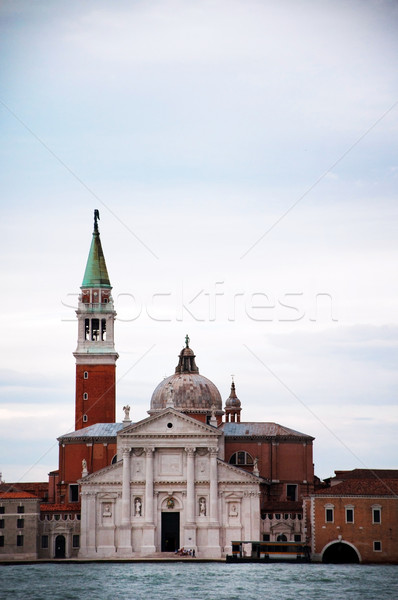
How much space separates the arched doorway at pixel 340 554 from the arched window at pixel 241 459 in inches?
558

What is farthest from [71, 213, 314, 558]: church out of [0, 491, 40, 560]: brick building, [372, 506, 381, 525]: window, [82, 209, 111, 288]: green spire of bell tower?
[82, 209, 111, 288]: green spire of bell tower

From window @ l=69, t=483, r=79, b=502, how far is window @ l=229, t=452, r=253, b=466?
10.6m

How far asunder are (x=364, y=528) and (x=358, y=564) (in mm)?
2129

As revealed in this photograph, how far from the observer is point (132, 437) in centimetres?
10550

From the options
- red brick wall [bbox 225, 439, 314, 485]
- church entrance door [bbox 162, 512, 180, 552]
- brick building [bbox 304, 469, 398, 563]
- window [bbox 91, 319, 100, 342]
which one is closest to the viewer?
brick building [bbox 304, 469, 398, 563]

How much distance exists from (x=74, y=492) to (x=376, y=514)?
946 inches

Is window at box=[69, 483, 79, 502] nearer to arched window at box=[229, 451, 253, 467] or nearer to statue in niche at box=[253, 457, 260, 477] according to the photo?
arched window at box=[229, 451, 253, 467]

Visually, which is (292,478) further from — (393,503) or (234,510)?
(393,503)

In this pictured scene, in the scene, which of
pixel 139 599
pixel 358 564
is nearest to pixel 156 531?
pixel 358 564

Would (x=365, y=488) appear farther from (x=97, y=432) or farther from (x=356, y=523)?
(x=97, y=432)

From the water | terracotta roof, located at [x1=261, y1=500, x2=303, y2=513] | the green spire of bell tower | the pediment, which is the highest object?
the green spire of bell tower

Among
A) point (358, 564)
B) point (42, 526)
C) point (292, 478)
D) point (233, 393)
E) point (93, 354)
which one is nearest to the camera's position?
point (358, 564)

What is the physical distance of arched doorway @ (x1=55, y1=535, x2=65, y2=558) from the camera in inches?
4078

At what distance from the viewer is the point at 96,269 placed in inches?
4833
